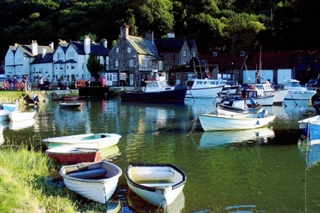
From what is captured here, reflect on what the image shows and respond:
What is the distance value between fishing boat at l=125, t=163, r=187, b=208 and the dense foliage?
6760 centimetres

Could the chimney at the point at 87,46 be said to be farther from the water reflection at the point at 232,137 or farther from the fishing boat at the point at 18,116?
the water reflection at the point at 232,137

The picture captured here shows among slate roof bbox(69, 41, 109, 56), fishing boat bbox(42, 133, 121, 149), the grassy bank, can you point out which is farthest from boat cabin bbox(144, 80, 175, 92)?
the grassy bank

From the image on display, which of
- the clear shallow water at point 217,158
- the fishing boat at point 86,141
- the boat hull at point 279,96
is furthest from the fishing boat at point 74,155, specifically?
the boat hull at point 279,96

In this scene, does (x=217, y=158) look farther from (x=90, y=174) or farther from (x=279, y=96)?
(x=279, y=96)

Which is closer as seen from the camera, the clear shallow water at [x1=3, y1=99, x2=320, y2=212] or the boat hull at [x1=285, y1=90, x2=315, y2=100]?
the clear shallow water at [x1=3, y1=99, x2=320, y2=212]

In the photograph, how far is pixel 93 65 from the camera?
252 feet

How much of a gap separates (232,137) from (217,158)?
576 centimetres

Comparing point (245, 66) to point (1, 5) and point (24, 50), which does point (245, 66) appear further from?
point (1, 5)

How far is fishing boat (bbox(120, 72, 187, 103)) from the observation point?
53.4 m

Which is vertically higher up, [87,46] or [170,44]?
[170,44]

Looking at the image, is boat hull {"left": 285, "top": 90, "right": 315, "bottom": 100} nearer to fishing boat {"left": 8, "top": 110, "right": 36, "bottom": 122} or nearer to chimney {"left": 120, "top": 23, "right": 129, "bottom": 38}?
chimney {"left": 120, "top": 23, "right": 129, "bottom": 38}

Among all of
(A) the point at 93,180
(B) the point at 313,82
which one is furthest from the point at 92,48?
(A) the point at 93,180

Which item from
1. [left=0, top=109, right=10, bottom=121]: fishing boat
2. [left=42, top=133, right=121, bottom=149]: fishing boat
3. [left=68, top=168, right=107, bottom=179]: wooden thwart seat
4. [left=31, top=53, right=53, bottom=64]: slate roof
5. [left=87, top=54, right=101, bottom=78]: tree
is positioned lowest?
[left=68, top=168, right=107, bottom=179]: wooden thwart seat

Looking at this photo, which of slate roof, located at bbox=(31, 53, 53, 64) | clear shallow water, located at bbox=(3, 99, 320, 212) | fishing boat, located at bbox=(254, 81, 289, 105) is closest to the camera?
clear shallow water, located at bbox=(3, 99, 320, 212)
